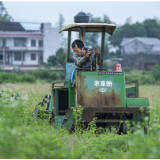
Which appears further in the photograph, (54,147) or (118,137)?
(118,137)

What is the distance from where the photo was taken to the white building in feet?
193

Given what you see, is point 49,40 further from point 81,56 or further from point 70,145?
point 70,145

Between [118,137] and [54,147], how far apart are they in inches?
59.6

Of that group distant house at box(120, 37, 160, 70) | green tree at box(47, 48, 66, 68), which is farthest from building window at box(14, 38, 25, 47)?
distant house at box(120, 37, 160, 70)

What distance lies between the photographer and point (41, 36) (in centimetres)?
5934

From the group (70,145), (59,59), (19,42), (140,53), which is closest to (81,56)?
(70,145)

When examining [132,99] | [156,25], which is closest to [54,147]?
[132,99]

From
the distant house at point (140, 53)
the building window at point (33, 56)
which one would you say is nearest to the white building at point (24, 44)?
the building window at point (33, 56)

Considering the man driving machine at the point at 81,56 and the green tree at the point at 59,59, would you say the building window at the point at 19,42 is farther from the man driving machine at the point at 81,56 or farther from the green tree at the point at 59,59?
the man driving machine at the point at 81,56

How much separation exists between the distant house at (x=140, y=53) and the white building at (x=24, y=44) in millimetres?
16505

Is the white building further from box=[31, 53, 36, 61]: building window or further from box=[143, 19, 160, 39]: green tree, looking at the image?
box=[143, 19, 160, 39]: green tree

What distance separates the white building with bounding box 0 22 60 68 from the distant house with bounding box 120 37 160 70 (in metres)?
16.5

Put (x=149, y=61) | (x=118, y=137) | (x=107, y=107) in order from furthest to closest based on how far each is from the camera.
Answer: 1. (x=149, y=61)
2. (x=107, y=107)
3. (x=118, y=137)

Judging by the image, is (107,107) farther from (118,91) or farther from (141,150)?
(141,150)
